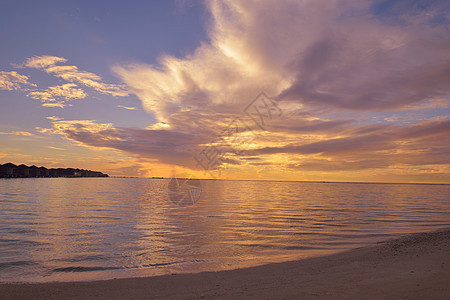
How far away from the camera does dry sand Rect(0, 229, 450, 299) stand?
296 inches

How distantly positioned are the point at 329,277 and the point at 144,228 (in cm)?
1596

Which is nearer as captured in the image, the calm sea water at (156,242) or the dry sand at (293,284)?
the dry sand at (293,284)

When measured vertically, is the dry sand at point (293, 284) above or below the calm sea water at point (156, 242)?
above

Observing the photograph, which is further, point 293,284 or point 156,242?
point 156,242

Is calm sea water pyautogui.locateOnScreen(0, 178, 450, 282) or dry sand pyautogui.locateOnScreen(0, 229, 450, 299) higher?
dry sand pyautogui.locateOnScreen(0, 229, 450, 299)

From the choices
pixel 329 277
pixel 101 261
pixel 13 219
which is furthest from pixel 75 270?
pixel 13 219

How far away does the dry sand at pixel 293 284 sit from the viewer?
24.6ft

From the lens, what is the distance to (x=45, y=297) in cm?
793

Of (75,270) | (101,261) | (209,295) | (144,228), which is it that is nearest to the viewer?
(209,295)

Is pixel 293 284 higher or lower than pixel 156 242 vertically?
higher

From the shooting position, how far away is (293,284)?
855 centimetres

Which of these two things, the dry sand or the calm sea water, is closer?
the dry sand

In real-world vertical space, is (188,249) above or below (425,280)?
below

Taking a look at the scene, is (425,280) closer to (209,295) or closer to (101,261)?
(209,295)
